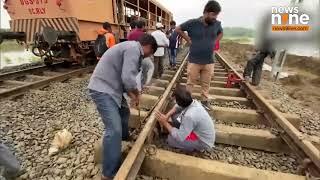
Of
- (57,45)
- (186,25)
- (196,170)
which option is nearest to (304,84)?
(186,25)

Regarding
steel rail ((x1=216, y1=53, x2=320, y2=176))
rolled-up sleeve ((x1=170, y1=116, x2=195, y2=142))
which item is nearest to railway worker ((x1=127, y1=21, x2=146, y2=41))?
steel rail ((x1=216, y1=53, x2=320, y2=176))

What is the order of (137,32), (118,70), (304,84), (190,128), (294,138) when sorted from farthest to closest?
(304,84) → (137,32) → (294,138) → (190,128) → (118,70)

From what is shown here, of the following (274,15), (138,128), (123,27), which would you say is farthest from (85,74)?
(274,15)

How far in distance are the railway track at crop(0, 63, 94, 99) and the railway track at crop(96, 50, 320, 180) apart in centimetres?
275

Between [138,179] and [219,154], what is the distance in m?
1.13

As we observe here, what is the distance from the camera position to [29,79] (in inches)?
279

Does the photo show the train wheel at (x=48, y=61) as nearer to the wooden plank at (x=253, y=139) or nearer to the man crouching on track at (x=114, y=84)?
the man crouching on track at (x=114, y=84)

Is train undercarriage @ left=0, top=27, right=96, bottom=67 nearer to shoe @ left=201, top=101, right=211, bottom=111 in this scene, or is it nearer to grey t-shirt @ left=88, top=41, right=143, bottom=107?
shoe @ left=201, top=101, right=211, bottom=111

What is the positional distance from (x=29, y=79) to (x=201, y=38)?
4.91 m

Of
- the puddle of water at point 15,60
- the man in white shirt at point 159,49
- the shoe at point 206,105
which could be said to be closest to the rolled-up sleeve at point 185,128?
the shoe at point 206,105

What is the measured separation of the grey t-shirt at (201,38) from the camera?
175 inches

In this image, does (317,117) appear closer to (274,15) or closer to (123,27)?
(274,15)

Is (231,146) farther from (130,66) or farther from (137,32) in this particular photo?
(137,32)

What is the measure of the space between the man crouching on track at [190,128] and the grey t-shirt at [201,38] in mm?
1627
